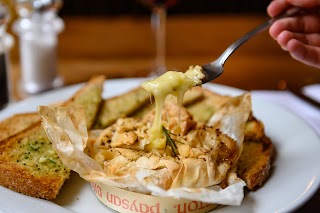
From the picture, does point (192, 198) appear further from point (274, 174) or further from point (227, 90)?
point (227, 90)

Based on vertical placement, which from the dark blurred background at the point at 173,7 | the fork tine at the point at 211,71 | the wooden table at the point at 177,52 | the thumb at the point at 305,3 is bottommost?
the dark blurred background at the point at 173,7

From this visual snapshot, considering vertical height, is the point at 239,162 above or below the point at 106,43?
above

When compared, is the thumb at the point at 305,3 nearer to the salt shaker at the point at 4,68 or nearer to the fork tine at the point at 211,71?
the fork tine at the point at 211,71

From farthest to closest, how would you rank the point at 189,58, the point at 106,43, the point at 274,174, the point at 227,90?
the point at 106,43, the point at 189,58, the point at 227,90, the point at 274,174

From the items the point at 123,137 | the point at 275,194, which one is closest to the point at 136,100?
the point at 123,137

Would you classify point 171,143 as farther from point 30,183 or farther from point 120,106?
point 120,106

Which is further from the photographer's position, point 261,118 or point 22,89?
point 22,89

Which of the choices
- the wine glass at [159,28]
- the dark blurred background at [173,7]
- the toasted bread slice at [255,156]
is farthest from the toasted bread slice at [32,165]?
the dark blurred background at [173,7]
